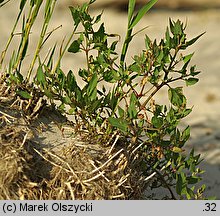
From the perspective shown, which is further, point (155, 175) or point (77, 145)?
point (155, 175)

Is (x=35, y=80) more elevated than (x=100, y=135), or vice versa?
(x=35, y=80)

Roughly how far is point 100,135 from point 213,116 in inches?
68.8

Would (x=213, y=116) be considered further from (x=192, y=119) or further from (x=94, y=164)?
(x=94, y=164)

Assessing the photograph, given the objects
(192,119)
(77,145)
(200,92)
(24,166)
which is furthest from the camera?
(200,92)

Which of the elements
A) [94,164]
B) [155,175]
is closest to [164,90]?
[155,175]

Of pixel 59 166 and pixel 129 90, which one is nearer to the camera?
pixel 59 166

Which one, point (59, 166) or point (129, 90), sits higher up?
point (129, 90)

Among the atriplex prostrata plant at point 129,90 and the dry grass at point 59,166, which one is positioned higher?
the atriplex prostrata plant at point 129,90

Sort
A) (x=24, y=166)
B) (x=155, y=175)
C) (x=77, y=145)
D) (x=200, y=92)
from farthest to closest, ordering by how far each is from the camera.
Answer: (x=200, y=92)
(x=155, y=175)
(x=77, y=145)
(x=24, y=166)

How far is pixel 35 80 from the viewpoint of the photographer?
2.08m

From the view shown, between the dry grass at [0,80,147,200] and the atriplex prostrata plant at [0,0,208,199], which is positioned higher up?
the atriplex prostrata plant at [0,0,208,199]

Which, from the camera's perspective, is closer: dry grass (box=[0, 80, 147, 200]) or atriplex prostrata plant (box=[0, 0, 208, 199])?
dry grass (box=[0, 80, 147, 200])

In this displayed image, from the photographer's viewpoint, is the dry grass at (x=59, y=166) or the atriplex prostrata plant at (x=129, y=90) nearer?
the dry grass at (x=59, y=166)
